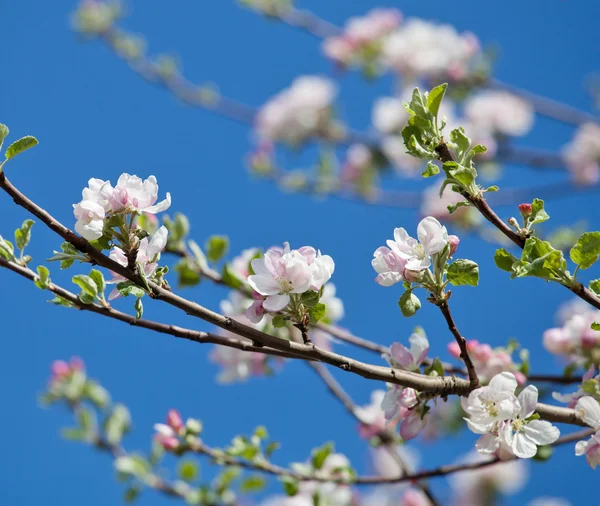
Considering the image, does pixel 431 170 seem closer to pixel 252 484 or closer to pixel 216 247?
pixel 216 247

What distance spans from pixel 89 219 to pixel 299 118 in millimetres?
3454

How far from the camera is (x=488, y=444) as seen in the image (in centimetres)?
104

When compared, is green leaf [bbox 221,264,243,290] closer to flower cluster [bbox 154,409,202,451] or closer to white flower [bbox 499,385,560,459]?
flower cluster [bbox 154,409,202,451]

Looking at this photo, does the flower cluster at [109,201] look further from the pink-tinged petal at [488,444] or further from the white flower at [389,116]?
the white flower at [389,116]

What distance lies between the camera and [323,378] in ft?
5.99

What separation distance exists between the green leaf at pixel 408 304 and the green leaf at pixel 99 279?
1.39 ft

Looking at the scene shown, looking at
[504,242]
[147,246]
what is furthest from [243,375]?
[504,242]

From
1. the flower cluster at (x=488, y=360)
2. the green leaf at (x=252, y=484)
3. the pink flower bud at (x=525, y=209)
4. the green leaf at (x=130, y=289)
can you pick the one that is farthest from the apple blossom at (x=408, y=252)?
the green leaf at (x=252, y=484)

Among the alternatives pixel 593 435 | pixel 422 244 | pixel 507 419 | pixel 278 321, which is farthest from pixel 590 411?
pixel 278 321

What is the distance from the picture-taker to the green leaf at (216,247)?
181 cm

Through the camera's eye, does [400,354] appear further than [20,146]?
Yes

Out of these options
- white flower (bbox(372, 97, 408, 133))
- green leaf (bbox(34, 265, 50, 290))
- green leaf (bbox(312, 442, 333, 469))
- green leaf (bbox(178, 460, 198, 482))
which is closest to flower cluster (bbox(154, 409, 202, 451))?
green leaf (bbox(312, 442, 333, 469))

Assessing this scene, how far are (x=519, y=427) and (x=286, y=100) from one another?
144 inches

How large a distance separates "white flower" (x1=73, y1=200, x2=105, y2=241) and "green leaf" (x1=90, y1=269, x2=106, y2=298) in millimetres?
51
